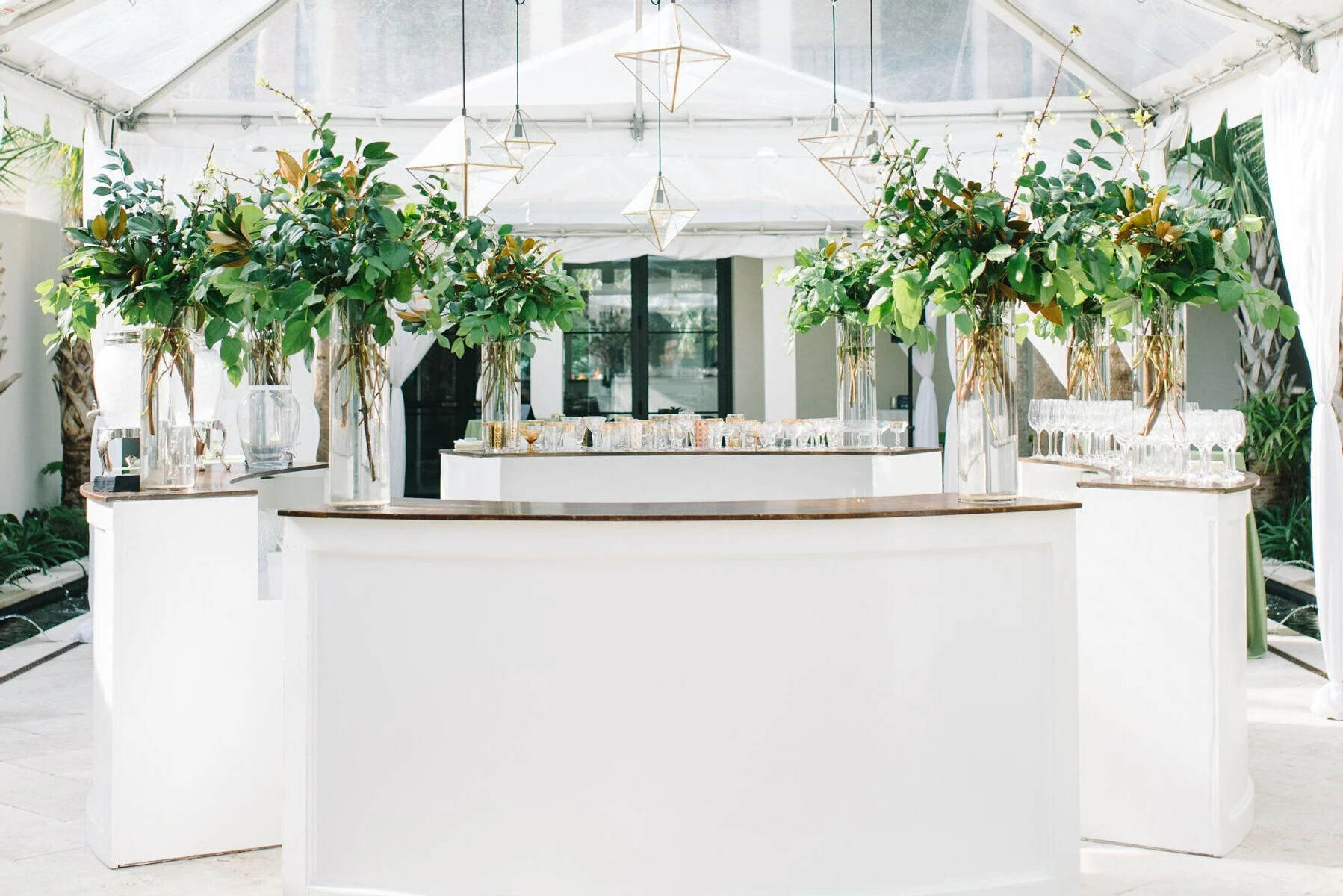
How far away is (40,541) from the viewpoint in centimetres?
865

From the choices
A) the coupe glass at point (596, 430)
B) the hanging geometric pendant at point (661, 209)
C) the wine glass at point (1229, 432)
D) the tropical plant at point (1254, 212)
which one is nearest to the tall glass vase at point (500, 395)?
the coupe glass at point (596, 430)

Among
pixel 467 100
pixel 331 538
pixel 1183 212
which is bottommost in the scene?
pixel 331 538

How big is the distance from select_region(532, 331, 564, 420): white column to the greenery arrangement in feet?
13.8

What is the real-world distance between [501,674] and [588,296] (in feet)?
29.9

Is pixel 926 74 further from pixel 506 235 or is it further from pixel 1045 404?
pixel 1045 404

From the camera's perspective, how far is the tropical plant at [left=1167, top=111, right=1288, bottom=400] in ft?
30.7

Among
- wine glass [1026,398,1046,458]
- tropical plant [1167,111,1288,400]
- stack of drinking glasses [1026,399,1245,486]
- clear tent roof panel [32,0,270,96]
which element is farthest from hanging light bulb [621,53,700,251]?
tropical plant [1167,111,1288,400]

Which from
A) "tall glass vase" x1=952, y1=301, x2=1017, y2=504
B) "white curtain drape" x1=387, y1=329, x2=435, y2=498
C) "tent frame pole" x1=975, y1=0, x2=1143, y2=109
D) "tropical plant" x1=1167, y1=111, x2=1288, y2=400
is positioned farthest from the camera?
"white curtain drape" x1=387, y1=329, x2=435, y2=498

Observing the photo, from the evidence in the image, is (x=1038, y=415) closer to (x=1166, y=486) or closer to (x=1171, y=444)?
(x=1171, y=444)

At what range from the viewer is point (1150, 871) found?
3320 mm

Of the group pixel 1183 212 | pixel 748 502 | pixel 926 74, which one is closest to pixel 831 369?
pixel 926 74

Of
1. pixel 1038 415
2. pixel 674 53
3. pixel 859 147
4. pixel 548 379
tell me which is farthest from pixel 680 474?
pixel 548 379

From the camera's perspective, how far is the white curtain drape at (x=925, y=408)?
11.6m

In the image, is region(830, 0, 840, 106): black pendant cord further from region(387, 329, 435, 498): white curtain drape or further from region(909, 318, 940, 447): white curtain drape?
region(909, 318, 940, 447): white curtain drape
